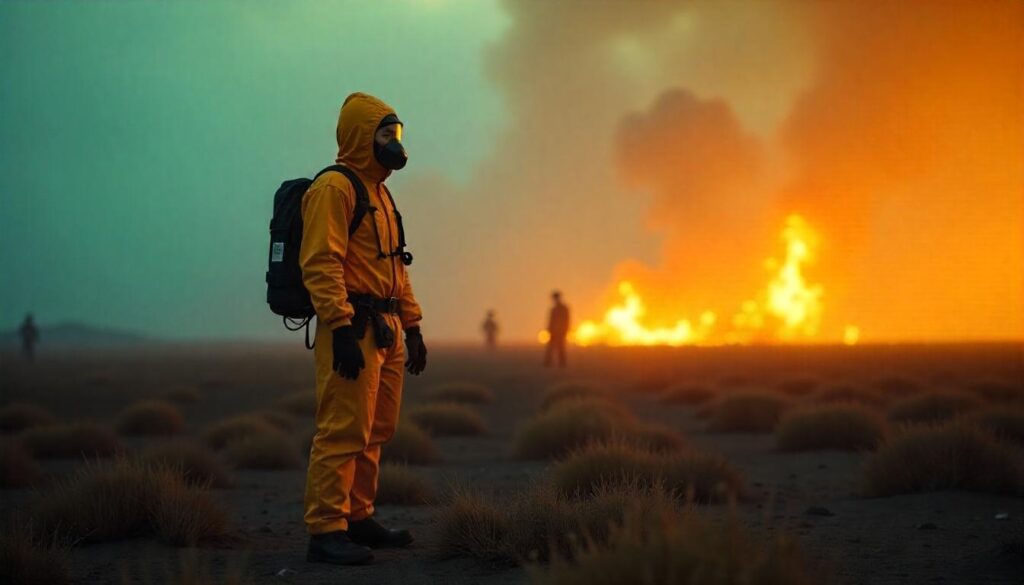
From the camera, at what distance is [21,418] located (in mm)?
17688

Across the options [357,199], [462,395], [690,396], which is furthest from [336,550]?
[690,396]

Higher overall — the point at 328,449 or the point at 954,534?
the point at 328,449

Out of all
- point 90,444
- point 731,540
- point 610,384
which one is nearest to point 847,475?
point 731,540

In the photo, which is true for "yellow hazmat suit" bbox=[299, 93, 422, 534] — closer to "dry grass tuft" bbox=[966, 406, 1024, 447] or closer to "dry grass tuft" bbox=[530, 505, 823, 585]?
"dry grass tuft" bbox=[530, 505, 823, 585]

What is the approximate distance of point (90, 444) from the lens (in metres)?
14.1

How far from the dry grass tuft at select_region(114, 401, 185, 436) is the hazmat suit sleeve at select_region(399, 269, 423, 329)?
1209 cm

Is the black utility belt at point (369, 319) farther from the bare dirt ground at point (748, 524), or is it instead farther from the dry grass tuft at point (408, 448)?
the dry grass tuft at point (408, 448)

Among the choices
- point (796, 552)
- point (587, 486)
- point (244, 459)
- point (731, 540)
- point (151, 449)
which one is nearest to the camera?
point (731, 540)

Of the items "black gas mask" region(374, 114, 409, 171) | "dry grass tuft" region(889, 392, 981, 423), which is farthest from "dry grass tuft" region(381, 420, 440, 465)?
"dry grass tuft" region(889, 392, 981, 423)

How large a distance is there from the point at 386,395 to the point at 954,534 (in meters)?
4.07

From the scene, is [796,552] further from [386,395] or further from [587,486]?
[587,486]

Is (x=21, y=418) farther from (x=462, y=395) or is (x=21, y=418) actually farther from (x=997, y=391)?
(x=997, y=391)

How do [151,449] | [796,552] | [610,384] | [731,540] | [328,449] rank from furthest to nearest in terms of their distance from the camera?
[610,384]
[151,449]
[328,449]
[796,552]
[731,540]

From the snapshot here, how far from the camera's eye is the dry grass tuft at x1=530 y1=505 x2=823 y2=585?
3.52m
